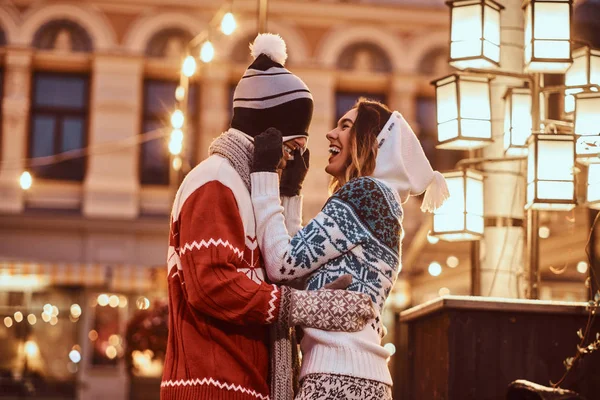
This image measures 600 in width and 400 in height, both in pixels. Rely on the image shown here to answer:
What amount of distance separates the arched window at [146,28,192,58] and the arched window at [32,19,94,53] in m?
1.26

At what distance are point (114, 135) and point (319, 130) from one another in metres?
4.25

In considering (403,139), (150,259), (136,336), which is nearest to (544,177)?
(403,139)

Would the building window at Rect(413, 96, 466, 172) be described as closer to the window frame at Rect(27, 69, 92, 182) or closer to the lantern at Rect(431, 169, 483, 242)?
the window frame at Rect(27, 69, 92, 182)

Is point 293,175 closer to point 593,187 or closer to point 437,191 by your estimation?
point 437,191

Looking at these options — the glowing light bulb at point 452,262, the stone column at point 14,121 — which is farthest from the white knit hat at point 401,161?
the stone column at point 14,121

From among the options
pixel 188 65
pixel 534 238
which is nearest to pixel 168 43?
pixel 188 65

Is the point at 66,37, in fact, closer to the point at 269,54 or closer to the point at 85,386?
the point at 85,386

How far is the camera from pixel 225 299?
371 centimetres

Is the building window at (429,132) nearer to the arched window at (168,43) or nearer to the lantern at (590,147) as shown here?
the arched window at (168,43)

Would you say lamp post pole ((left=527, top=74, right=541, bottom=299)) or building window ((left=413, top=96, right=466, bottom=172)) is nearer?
lamp post pole ((left=527, top=74, right=541, bottom=299))

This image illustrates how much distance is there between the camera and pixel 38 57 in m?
21.3

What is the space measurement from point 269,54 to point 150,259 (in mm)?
17203

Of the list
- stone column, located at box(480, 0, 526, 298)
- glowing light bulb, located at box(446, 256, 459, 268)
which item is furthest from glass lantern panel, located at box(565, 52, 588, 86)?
glowing light bulb, located at box(446, 256, 459, 268)

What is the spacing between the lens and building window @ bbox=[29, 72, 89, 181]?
2133 centimetres
